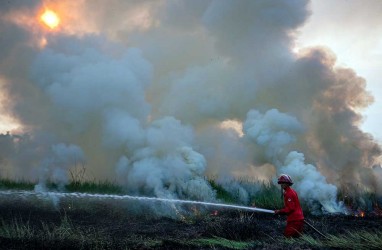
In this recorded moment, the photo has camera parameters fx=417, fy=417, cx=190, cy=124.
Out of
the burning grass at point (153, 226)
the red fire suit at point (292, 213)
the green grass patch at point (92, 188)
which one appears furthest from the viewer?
the green grass patch at point (92, 188)

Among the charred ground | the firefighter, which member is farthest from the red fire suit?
the charred ground

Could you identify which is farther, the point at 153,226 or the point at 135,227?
the point at 153,226

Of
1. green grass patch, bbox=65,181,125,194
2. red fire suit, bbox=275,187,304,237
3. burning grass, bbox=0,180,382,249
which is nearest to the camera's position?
burning grass, bbox=0,180,382,249

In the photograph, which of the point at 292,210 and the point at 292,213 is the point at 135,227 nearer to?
the point at 292,213

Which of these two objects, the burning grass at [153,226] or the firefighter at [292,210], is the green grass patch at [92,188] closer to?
the burning grass at [153,226]

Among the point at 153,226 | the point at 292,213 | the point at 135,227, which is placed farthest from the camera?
the point at 153,226

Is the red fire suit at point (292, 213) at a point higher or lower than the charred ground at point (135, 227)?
higher

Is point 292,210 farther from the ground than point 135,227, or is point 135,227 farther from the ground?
point 292,210

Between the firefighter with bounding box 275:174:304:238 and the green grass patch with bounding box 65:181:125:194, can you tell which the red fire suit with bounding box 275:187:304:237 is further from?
the green grass patch with bounding box 65:181:125:194

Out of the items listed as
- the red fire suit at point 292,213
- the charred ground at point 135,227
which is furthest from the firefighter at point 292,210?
the charred ground at point 135,227

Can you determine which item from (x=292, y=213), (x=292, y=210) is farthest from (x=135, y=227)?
(x=292, y=210)

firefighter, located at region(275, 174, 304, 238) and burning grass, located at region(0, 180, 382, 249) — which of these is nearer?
burning grass, located at region(0, 180, 382, 249)

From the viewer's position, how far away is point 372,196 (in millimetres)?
30812

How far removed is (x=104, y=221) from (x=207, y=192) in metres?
9.37
